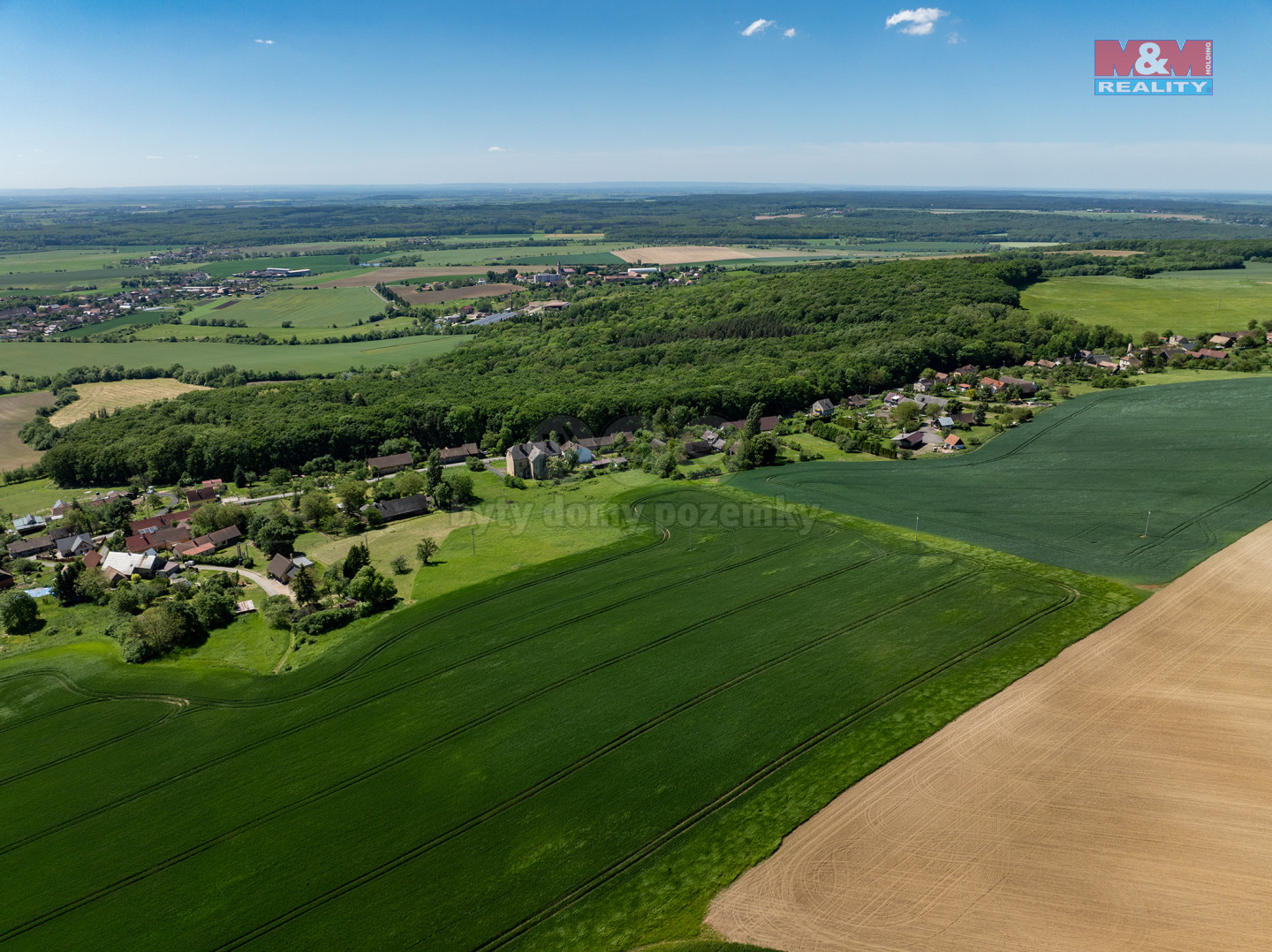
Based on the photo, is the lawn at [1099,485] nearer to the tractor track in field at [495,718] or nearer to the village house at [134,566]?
the tractor track in field at [495,718]

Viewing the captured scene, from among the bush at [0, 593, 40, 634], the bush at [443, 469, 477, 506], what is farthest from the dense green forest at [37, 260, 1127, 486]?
the bush at [0, 593, 40, 634]

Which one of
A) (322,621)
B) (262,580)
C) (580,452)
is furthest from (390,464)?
(322,621)

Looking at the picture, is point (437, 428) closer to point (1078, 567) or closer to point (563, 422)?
point (563, 422)

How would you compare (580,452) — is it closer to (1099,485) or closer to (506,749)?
(506,749)

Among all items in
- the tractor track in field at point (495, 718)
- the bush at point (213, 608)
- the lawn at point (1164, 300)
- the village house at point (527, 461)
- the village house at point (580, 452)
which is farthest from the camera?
the lawn at point (1164, 300)

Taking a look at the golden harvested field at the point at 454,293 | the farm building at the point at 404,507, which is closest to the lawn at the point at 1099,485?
the farm building at the point at 404,507
